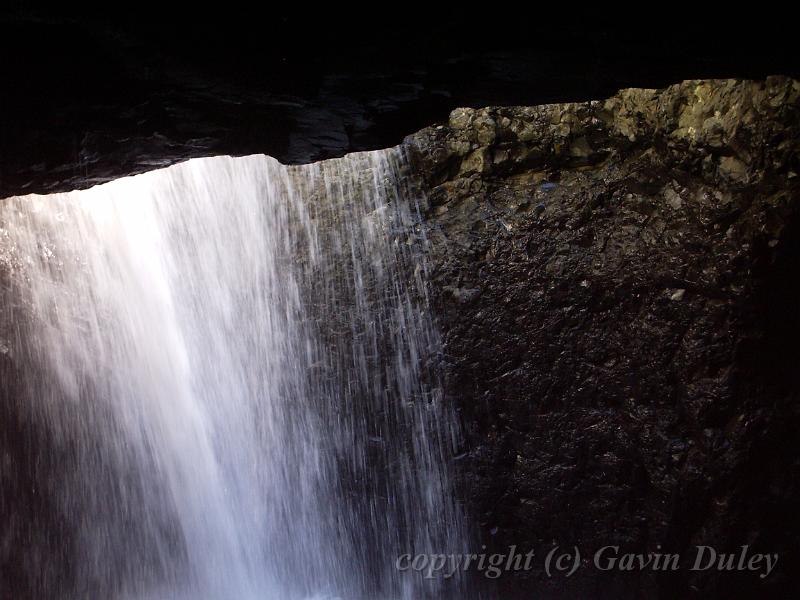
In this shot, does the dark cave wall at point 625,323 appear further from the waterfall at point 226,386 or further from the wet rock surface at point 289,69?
the wet rock surface at point 289,69

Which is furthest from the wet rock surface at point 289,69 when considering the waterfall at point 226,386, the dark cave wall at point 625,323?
the waterfall at point 226,386

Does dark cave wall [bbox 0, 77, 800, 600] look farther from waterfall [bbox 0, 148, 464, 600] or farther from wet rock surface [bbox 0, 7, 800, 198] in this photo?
wet rock surface [bbox 0, 7, 800, 198]

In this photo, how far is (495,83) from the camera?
123 inches

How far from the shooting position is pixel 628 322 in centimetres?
532

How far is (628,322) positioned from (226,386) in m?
4.06

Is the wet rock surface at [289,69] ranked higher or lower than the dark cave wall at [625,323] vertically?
higher

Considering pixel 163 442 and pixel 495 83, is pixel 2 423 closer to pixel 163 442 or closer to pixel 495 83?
pixel 163 442

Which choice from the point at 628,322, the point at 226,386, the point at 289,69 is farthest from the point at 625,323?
the point at 226,386

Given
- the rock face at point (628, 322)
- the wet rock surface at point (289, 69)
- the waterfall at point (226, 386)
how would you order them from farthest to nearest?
the waterfall at point (226, 386) → the rock face at point (628, 322) → the wet rock surface at point (289, 69)

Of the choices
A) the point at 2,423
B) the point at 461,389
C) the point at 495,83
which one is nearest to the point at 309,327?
the point at 461,389

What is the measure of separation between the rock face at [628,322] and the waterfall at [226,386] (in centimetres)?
45

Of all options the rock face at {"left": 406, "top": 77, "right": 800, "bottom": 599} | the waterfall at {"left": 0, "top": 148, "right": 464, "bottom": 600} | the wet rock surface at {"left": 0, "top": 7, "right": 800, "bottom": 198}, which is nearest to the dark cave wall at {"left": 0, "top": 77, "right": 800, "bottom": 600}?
the rock face at {"left": 406, "top": 77, "right": 800, "bottom": 599}

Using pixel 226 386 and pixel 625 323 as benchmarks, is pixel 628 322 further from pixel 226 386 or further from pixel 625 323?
pixel 226 386

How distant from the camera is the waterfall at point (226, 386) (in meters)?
6.20
